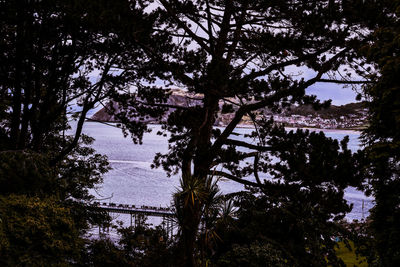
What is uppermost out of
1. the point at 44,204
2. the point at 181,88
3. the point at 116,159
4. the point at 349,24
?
the point at 349,24

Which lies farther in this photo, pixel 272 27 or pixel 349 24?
pixel 272 27

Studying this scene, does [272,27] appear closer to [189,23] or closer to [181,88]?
[189,23]

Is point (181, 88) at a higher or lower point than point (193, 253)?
higher

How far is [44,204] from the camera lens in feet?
12.6

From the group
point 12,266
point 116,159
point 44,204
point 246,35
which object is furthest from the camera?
point 116,159

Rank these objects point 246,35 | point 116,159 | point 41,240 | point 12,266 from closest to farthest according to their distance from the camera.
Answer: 1. point 12,266
2. point 41,240
3. point 246,35
4. point 116,159

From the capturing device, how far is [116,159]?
134 ft

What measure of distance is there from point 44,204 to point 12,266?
83 centimetres

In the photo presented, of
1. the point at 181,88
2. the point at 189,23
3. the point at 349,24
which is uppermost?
the point at 189,23

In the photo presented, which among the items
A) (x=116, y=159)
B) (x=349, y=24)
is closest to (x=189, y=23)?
(x=349, y=24)

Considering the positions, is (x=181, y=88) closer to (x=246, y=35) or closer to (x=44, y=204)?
(x=246, y=35)

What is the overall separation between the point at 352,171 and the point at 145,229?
4893 mm

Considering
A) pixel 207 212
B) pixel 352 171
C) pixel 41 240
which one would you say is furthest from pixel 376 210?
pixel 41 240

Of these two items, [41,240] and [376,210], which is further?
[376,210]
